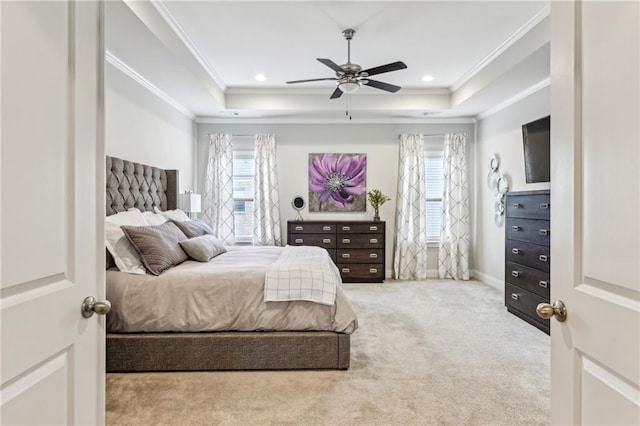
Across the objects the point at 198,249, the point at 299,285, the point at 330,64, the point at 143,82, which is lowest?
the point at 299,285

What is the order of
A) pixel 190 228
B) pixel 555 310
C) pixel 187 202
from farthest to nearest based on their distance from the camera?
pixel 187 202, pixel 190 228, pixel 555 310

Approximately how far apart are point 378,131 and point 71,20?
5335 mm

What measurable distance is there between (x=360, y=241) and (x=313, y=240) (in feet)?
2.40

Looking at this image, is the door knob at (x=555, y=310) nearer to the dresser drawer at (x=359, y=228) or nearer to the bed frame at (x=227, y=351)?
the bed frame at (x=227, y=351)

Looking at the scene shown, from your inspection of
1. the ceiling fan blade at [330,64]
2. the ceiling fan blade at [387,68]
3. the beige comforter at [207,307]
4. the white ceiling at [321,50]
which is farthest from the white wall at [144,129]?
the ceiling fan blade at [387,68]

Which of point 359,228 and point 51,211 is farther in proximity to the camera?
point 359,228

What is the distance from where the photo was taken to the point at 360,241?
5.49 m

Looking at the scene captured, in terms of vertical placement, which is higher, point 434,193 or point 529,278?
point 434,193

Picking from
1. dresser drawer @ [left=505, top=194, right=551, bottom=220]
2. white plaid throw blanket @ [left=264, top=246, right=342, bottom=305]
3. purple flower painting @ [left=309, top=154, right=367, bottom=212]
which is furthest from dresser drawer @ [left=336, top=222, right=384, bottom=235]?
white plaid throw blanket @ [left=264, top=246, right=342, bottom=305]

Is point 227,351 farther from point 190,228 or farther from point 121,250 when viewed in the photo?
point 190,228

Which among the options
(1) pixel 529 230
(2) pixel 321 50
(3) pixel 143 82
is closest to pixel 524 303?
(1) pixel 529 230

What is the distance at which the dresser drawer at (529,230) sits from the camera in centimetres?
338

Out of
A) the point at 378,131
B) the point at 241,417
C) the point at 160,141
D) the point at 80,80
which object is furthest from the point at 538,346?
the point at 160,141

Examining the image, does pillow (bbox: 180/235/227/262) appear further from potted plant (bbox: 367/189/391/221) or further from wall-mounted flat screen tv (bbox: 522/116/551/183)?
wall-mounted flat screen tv (bbox: 522/116/551/183)
